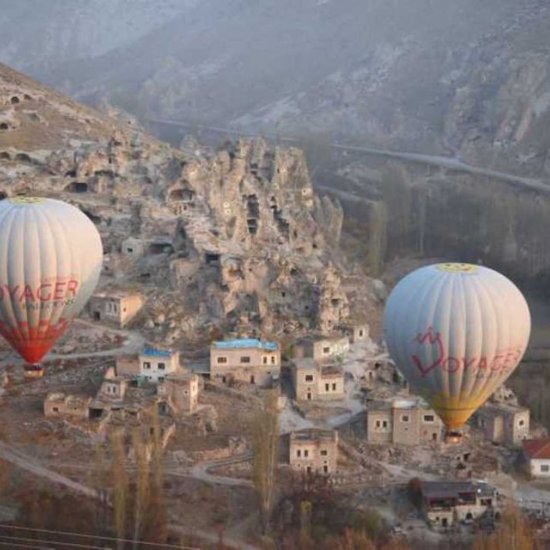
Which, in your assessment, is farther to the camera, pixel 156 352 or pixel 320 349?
pixel 320 349

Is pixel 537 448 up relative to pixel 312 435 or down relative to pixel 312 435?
down

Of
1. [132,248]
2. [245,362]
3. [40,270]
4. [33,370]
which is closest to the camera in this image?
[40,270]

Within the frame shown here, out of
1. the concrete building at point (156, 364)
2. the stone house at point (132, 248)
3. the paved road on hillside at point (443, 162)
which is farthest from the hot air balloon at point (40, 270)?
the paved road on hillside at point (443, 162)

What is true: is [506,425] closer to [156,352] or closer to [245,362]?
[245,362]

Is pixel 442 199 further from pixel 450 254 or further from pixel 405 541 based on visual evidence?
pixel 405 541

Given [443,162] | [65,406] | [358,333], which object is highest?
[443,162]

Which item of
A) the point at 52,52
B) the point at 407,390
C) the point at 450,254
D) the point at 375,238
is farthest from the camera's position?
the point at 52,52

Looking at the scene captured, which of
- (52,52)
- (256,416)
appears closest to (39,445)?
(256,416)

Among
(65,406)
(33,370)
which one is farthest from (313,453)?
(33,370)
